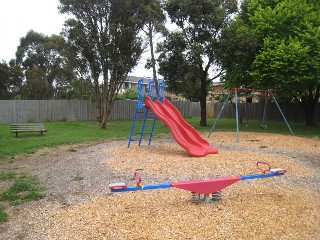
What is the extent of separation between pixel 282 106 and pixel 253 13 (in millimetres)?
14606

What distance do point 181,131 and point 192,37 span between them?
11.4 metres

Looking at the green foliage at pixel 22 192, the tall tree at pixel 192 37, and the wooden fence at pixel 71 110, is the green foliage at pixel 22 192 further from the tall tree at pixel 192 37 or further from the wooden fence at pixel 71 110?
the wooden fence at pixel 71 110

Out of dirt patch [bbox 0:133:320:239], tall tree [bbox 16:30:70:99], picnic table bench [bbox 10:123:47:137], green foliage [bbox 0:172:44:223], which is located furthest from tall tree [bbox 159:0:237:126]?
tall tree [bbox 16:30:70:99]

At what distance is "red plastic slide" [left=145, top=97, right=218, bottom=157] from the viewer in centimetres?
1009

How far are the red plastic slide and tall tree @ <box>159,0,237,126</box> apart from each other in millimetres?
8781

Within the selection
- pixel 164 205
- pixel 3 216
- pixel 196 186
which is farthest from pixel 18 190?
pixel 196 186

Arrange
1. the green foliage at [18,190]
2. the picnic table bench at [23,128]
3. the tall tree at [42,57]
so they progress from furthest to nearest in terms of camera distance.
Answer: the tall tree at [42,57] < the picnic table bench at [23,128] < the green foliage at [18,190]

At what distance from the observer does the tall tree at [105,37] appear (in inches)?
775

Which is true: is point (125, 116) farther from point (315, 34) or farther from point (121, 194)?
point (121, 194)

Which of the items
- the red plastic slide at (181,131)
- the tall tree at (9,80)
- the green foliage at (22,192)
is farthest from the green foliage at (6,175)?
the tall tree at (9,80)

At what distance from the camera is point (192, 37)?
2077cm

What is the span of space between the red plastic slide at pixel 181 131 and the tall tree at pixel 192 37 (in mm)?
8781

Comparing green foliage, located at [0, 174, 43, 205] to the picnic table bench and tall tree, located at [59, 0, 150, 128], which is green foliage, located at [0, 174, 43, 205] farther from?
tall tree, located at [59, 0, 150, 128]

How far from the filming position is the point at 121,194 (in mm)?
5980
